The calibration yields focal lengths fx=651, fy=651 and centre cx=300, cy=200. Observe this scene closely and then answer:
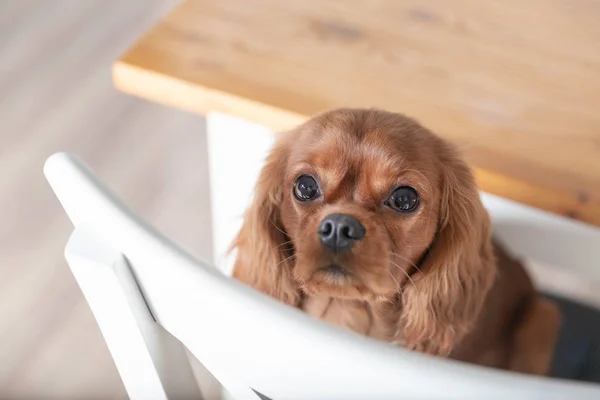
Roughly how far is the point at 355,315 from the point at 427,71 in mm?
379

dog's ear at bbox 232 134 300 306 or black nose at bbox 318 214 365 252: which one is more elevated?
black nose at bbox 318 214 365 252

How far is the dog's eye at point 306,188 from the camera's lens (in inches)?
34.8

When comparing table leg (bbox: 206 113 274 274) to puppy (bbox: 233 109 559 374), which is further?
table leg (bbox: 206 113 274 274)

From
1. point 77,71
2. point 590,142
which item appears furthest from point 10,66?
point 590,142

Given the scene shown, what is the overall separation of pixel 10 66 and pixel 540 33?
1722 millimetres

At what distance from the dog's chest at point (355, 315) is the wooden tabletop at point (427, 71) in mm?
269

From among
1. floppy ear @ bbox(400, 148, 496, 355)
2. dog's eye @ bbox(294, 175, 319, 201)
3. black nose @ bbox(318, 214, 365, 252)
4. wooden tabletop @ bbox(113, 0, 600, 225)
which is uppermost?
wooden tabletop @ bbox(113, 0, 600, 225)

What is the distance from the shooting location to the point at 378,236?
2.68 feet

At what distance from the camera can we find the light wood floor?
1523mm

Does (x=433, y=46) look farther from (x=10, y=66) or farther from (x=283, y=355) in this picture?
(x=10, y=66)

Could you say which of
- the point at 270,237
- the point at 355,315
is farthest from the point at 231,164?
the point at 355,315

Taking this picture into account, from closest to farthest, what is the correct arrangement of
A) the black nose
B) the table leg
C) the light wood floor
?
the black nose < the table leg < the light wood floor

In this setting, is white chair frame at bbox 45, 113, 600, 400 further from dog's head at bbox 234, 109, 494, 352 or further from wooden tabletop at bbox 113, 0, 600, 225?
wooden tabletop at bbox 113, 0, 600, 225

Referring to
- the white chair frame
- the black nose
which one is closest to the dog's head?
the black nose
